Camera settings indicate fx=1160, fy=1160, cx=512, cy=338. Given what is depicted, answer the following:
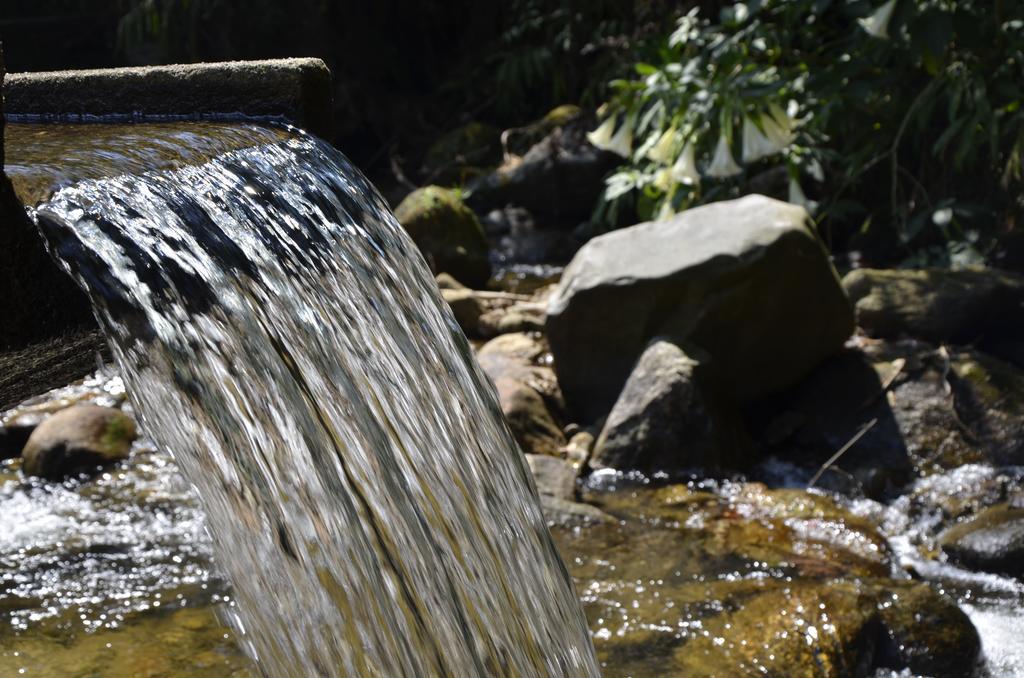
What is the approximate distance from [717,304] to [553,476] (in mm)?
1074

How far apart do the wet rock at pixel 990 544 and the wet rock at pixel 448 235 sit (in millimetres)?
4045

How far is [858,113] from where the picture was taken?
609 cm

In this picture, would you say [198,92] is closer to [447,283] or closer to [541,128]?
[447,283]

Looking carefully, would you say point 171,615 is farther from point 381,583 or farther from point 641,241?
point 641,241

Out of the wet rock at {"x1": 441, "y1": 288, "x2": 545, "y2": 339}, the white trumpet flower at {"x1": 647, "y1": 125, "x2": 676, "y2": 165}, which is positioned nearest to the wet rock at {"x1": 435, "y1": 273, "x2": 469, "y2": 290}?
the wet rock at {"x1": 441, "y1": 288, "x2": 545, "y2": 339}

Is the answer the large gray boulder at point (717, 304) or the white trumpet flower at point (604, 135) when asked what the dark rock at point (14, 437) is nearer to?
the large gray boulder at point (717, 304)

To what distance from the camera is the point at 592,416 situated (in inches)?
197

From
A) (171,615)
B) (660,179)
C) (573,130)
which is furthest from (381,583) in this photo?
(573,130)

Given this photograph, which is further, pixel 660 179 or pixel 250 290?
pixel 660 179

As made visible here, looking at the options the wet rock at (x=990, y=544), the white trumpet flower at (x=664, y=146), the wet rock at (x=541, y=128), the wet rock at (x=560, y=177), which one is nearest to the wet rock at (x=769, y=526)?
the wet rock at (x=990, y=544)

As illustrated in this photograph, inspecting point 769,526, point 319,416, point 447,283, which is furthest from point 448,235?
point 319,416

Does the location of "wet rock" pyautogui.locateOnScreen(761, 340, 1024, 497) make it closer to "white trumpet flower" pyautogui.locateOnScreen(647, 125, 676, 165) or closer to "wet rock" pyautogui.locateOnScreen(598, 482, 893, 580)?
"wet rock" pyautogui.locateOnScreen(598, 482, 893, 580)

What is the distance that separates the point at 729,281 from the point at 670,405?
0.63 meters

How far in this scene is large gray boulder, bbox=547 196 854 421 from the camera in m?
4.77
